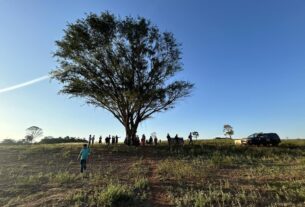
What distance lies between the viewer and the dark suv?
137 ft

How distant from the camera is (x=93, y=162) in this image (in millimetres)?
26406

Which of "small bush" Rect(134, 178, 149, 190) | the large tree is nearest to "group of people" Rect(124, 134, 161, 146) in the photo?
the large tree

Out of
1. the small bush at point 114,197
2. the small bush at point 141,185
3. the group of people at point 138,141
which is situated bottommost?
the small bush at point 114,197

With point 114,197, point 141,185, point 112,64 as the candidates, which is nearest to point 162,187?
point 141,185

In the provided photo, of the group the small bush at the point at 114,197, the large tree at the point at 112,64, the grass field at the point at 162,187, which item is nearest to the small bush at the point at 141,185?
the grass field at the point at 162,187

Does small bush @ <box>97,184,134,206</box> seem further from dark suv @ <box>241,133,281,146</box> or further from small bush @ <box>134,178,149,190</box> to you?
dark suv @ <box>241,133,281,146</box>

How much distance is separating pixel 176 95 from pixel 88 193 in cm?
2779

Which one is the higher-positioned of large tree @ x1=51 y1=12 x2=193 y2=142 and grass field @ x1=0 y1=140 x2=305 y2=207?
large tree @ x1=51 y1=12 x2=193 y2=142

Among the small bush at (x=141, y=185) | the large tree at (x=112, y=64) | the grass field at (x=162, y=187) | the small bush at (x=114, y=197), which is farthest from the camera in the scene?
the large tree at (x=112, y=64)

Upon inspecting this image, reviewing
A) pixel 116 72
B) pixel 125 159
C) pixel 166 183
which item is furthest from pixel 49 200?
pixel 116 72

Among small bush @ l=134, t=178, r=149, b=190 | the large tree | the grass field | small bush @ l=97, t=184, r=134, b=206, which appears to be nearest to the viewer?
small bush @ l=97, t=184, r=134, b=206

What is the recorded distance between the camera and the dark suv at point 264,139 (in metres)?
41.9

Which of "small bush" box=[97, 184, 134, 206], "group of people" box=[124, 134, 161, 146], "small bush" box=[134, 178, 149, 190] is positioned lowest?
"small bush" box=[97, 184, 134, 206]

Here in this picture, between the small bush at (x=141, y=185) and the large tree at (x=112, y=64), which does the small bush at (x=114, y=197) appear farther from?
the large tree at (x=112, y=64)
